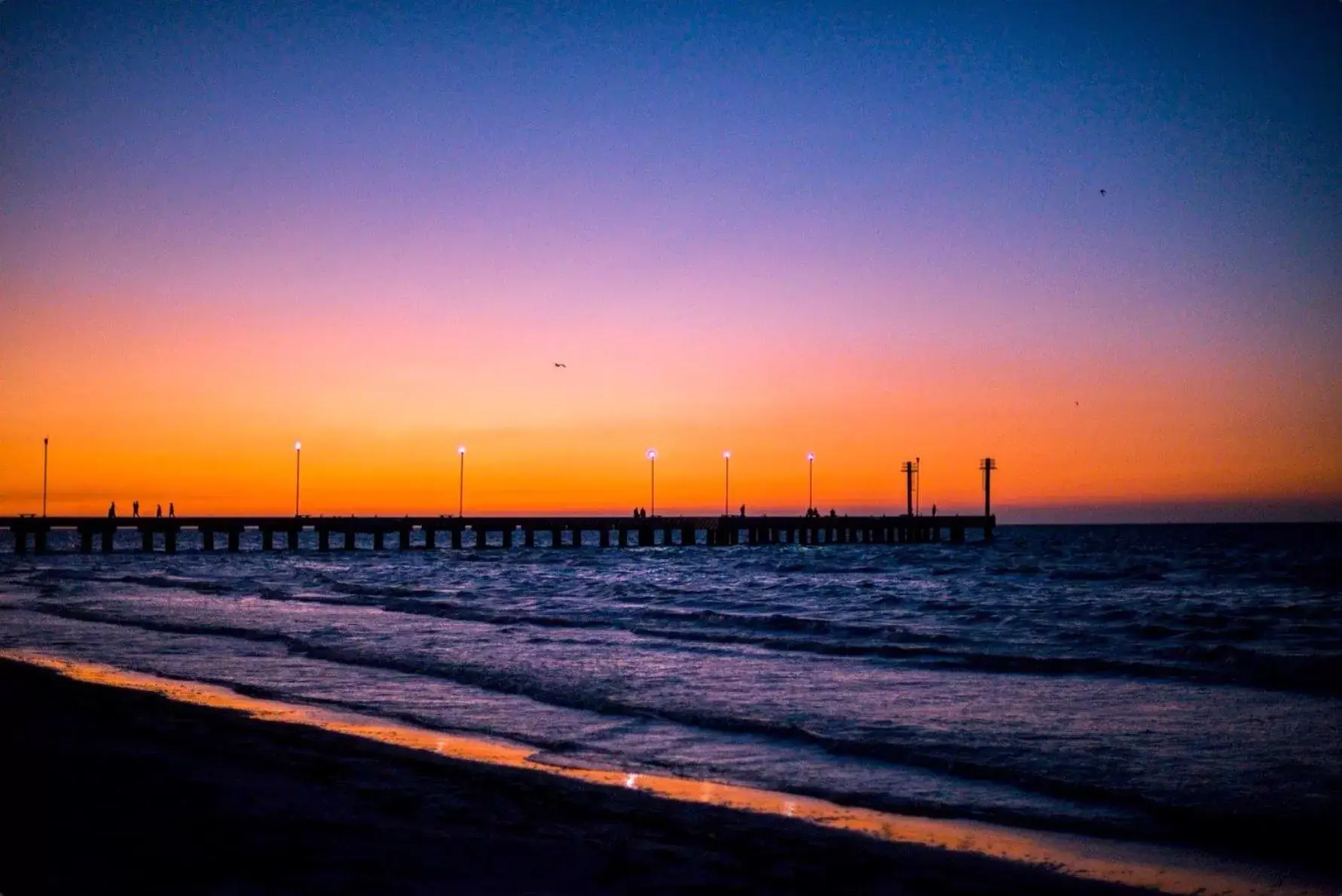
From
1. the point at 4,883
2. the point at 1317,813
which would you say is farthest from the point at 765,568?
the point at 4,883

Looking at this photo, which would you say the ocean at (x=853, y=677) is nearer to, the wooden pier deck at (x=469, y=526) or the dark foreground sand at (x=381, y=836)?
the dark foreground sand at (x=381, y=836)

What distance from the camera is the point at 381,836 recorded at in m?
5.88

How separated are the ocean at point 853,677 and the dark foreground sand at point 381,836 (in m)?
1.21

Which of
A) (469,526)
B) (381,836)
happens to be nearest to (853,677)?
(381,836)

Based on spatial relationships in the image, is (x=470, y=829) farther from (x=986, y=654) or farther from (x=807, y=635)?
(x=807, y=635)

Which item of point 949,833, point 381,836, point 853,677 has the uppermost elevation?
point 381,836

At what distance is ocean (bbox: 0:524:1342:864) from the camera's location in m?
7.69

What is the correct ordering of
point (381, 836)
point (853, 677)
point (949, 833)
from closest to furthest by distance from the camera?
1. point (381, 836)
2. point (949, 833)
3. point (853, 677)

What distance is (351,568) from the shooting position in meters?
45.1

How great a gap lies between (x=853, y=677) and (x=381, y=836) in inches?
336

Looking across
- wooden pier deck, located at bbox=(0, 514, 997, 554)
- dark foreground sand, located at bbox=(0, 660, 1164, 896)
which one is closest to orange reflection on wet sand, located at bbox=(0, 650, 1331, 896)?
dark foreground sand, located at bbox=(0, 660, 1164, 896)

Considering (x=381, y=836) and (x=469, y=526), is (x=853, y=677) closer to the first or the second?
(x=381, y=836)

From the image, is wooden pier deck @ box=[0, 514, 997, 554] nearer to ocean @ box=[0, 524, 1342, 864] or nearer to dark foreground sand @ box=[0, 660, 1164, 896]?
ocean @ box=[0, 524, 1342, 864]

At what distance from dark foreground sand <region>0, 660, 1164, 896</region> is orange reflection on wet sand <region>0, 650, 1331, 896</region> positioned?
0.24 metres
